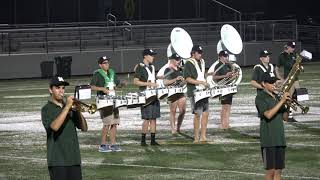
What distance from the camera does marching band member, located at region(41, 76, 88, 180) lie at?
10773 millimetres

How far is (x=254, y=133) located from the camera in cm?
1978

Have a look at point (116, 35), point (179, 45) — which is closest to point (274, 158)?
point (179, 45)

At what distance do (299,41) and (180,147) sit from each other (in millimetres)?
27364

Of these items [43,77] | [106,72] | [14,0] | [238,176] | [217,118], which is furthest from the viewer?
[14,0]

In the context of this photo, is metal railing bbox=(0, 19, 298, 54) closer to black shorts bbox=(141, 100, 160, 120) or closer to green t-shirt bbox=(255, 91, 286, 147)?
black shorts bbox=(141, 100, 160, 120)

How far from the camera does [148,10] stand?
153 ft

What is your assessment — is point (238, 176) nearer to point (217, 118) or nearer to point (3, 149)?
point (3, 149)

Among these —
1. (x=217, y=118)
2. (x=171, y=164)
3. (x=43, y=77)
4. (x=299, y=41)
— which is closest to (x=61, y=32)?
(x=43, y=77)

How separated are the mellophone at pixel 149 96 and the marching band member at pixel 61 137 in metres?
5.78

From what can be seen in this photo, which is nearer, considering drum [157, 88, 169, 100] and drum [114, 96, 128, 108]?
drum [114, 96, 128, 108]

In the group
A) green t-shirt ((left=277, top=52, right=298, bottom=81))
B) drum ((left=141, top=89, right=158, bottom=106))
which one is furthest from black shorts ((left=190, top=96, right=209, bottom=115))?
green t-shirt ((left=277, top=52, right=298, bottom=81))

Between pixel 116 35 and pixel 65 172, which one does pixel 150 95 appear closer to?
pixel 65 172

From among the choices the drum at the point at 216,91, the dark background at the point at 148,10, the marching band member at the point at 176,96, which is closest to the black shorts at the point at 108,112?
the drum at the point at 216,91

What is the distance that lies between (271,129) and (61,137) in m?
3.08
